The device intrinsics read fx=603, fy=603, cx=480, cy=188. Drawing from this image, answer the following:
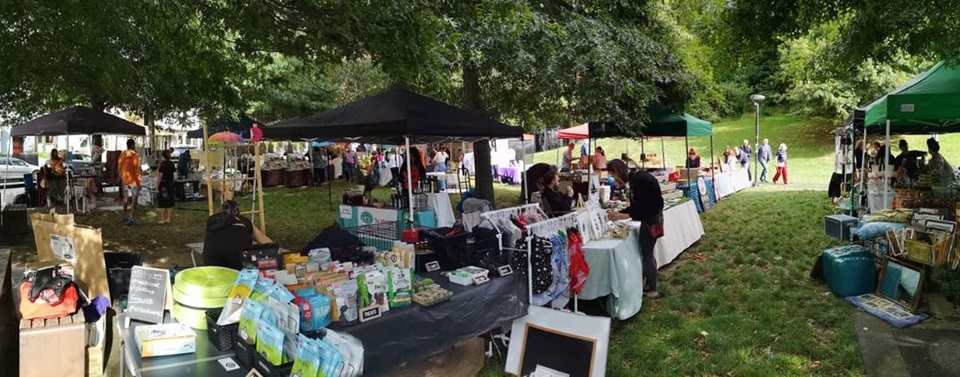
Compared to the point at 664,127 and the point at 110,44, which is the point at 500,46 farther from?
the point at 110,44

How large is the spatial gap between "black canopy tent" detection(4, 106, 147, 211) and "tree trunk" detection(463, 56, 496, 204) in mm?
7028

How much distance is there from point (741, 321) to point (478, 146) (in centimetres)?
749

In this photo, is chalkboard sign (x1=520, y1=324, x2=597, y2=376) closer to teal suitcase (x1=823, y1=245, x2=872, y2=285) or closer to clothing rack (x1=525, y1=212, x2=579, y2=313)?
clothing rack (x1=525, y1=212, x2=579, y2=313)

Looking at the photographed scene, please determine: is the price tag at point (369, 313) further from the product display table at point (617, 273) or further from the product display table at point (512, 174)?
the product display table at point (512, 174)

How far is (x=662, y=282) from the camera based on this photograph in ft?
22.6

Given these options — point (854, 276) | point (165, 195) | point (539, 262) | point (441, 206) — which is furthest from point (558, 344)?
point (165, 195)

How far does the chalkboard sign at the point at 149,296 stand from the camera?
3.54 meters

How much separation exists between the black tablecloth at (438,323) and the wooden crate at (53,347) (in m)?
1.63

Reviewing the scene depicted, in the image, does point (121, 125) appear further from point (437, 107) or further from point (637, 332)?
point (637, 332)

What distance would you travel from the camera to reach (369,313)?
3387 millimetres

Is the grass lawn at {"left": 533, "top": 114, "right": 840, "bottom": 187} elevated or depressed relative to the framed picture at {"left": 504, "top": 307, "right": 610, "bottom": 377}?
elevated

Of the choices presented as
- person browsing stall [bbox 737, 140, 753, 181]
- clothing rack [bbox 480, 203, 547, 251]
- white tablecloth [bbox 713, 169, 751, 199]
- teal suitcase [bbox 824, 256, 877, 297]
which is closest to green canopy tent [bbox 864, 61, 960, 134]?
teal suitcase [bbox 824, 256, 877, 297]

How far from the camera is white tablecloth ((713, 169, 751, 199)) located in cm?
1483

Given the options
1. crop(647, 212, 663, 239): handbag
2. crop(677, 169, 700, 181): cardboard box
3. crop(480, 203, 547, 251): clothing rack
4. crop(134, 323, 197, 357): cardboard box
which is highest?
crop(677, 169, 700, 181): cardboard box
